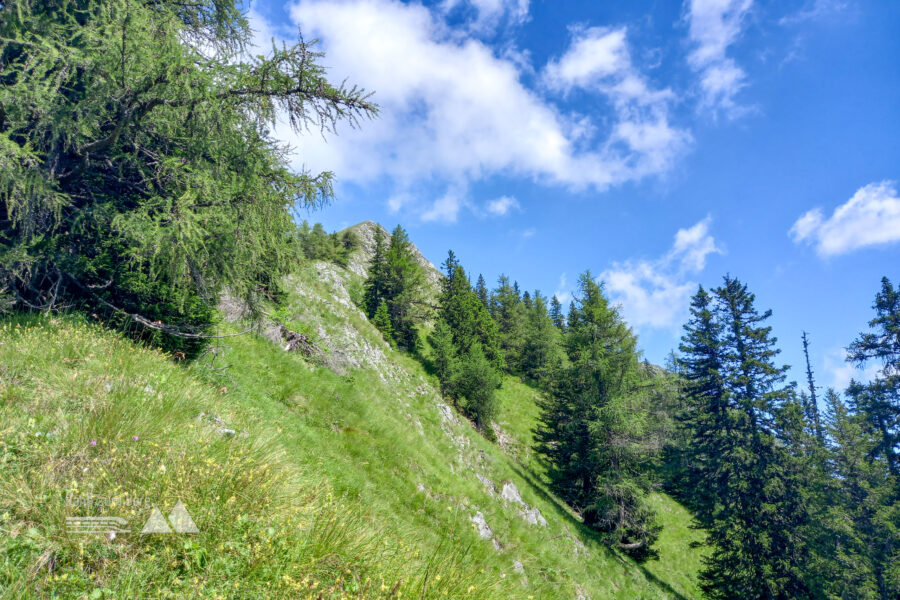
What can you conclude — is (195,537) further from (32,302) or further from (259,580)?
(32,302)

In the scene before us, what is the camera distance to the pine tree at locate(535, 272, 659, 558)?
17.7m

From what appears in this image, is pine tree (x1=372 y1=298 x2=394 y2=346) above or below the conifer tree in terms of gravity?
above

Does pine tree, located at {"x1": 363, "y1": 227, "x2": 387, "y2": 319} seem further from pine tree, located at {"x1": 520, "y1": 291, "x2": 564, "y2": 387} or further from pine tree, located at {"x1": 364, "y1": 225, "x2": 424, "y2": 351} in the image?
pine tree, located at {"x1": 520, "y1": 291, "x2": 564, "y2": 387}

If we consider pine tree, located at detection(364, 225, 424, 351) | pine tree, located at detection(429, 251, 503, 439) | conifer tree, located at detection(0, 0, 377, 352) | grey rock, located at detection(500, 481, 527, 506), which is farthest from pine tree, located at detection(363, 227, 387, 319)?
conifer tree, located at detection(0, 0, 377, 352)

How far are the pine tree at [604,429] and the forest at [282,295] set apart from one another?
0.38ft

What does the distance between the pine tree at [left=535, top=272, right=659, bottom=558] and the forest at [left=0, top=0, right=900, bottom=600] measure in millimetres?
116

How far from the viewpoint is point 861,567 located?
53.0 ft

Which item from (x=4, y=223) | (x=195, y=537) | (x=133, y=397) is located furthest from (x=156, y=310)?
(x=195, y=537)

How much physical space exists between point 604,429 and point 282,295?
1661 cm

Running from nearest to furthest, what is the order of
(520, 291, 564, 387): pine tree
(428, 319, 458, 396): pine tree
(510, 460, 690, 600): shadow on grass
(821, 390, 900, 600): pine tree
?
(821, 390, 900, 600): pine tree < (510, 460, 690, 600): shadow on grass < (428, 319, 458, 396): pine tree < (520, 291, 564, 387): pine tree

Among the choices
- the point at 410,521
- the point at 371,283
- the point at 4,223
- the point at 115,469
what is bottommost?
the point at 410,521

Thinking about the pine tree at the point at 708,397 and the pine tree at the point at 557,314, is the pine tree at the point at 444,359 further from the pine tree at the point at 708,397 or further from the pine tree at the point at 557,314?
the pine tree at the point at 557,314

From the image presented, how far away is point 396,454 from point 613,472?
13375 mm

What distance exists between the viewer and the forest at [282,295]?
5875 millimetres
